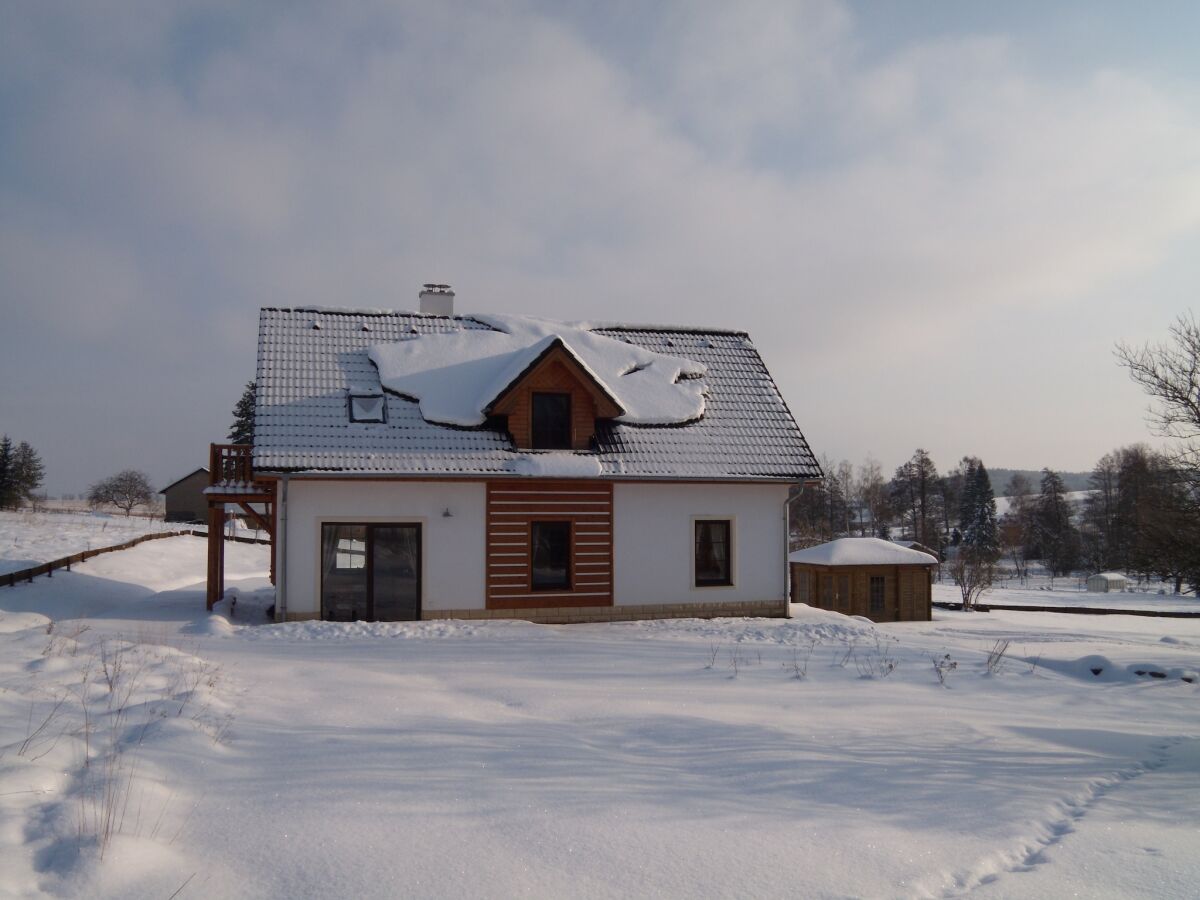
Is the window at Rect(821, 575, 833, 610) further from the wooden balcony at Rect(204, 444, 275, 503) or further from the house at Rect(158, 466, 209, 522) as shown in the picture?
the house at Rect(158, 466, 209, 522)

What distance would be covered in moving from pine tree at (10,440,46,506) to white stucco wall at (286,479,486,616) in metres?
53.5

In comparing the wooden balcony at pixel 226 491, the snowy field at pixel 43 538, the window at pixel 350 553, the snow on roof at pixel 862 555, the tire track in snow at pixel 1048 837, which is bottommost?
the tire track in snow at pixel 1048 837

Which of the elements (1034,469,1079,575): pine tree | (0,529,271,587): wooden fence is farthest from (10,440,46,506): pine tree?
(1034,469,1079,575): pine tree

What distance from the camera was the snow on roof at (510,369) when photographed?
56.0 feet

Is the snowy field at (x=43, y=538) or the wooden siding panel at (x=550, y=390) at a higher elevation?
the wooden siding panel at (x=550, y=390)

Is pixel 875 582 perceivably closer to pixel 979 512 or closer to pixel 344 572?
pixel 344 572

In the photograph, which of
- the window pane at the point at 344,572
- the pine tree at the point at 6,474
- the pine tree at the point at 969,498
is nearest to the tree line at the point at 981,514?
the pine tree at the point at 969,498

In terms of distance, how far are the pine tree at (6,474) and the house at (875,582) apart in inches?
2165

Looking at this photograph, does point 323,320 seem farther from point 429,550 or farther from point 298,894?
point 298,894

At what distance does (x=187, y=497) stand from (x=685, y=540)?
5163 centimetres

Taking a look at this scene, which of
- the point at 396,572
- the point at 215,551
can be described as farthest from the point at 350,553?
the point at 215,551

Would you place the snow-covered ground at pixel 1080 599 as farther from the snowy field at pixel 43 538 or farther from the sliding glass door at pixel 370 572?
the snowy field at pixel 43 538

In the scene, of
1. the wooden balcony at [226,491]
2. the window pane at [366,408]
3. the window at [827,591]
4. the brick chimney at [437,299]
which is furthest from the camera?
the window at [827,591]

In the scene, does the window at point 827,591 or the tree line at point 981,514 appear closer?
the window at point 827,591
